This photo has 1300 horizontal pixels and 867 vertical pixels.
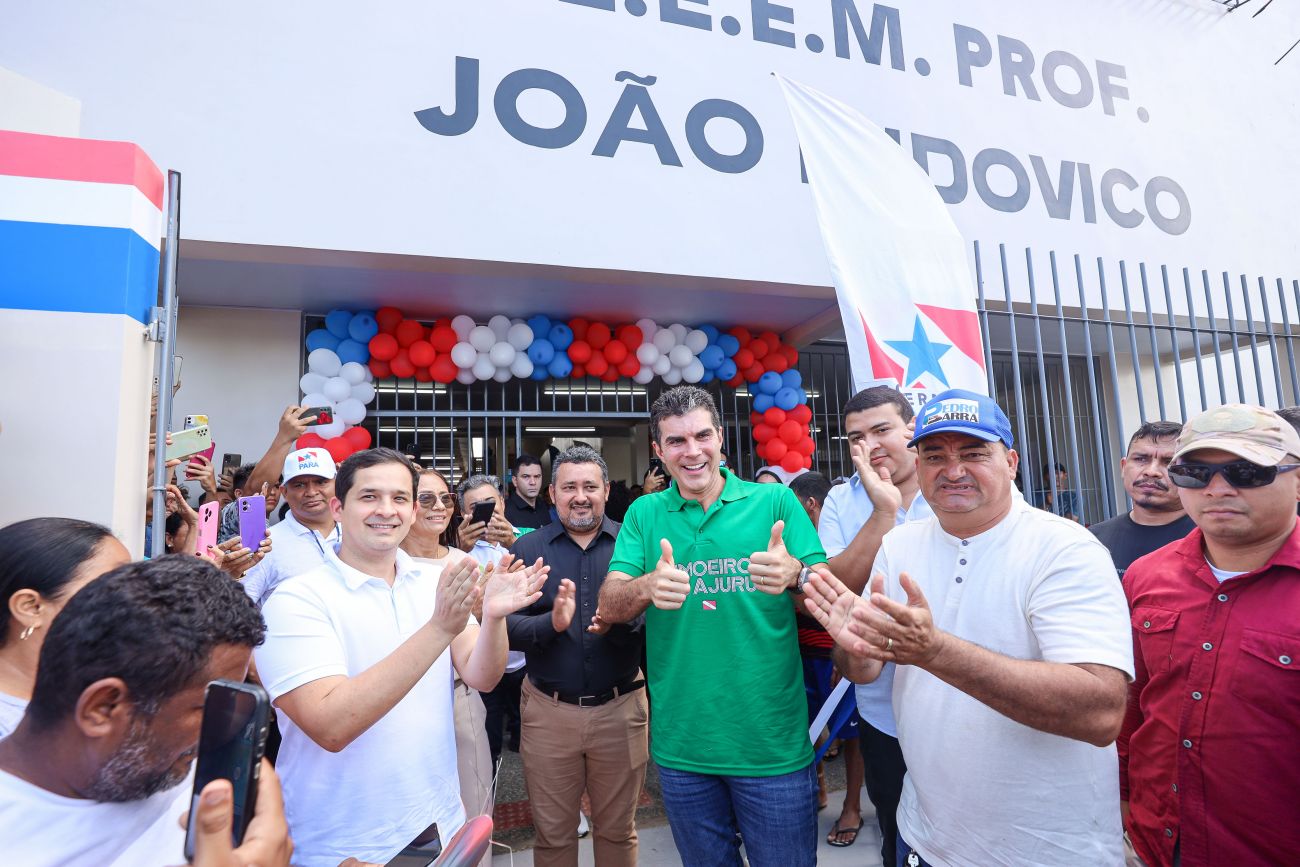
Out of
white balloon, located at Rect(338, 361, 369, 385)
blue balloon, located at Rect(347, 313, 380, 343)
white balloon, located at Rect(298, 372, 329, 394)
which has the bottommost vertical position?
white balloon, located at Rect(298, 372, 329, 394)

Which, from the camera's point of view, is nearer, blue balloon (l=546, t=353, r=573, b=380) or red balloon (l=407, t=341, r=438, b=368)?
red balloon (l=407, t=341, r=438, b=368)

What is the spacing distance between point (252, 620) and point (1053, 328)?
852cm

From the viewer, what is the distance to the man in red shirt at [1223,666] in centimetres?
159

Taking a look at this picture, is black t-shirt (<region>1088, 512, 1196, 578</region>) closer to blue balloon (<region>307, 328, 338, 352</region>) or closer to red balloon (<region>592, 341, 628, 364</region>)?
red balloon (<region>592, 341, 628, 364</region>)

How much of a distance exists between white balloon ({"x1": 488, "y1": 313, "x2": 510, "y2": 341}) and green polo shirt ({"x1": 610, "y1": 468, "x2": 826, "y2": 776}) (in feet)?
13.9

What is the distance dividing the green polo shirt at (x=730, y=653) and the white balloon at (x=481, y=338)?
415 cm

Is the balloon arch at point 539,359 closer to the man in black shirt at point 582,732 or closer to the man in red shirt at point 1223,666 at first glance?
the man in black shirt at point 582,732

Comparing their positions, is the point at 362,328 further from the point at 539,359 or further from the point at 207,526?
the point at 207,526

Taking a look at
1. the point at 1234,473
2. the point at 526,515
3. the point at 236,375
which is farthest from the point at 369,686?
the point at 236,375

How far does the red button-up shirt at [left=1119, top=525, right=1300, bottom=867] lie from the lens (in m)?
1.58

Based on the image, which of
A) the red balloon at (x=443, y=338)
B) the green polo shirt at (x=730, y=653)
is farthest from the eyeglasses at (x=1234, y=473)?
the red balloon at (x=443, y=338)

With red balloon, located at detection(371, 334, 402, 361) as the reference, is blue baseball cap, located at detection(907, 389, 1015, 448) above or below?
below

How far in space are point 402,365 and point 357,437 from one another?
0.74 meters

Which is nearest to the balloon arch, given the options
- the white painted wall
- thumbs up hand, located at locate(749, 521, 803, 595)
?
the white painted wall
